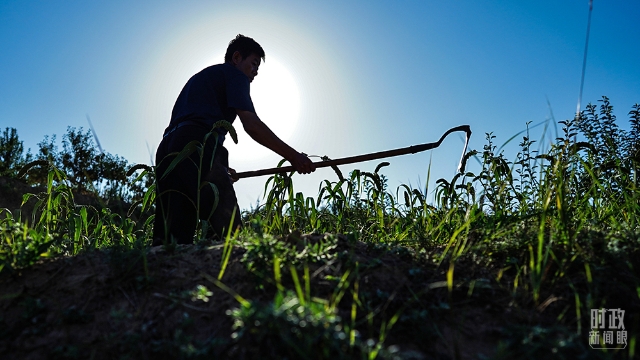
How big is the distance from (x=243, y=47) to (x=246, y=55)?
0.29 ft

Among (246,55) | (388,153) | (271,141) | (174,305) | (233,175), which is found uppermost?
(246,55)

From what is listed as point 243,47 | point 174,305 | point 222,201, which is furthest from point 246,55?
point 174,305

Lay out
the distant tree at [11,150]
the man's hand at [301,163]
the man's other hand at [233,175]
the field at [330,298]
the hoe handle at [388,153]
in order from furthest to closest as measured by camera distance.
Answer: the distant tree at [11,150]
the man's other hand at [233,175]
the hoe handle at [388,153]
the man's hand at [301,163]
the field at [330,298]

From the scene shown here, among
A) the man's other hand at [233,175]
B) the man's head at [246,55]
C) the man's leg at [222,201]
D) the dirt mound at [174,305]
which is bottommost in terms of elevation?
the dirt mound at [174,305]

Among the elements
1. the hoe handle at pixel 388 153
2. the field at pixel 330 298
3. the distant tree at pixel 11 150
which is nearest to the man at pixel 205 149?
the hoe handle at pixel 388 153

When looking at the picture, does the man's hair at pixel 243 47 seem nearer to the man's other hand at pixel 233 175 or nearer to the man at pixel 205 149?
the man at pixel 205 149

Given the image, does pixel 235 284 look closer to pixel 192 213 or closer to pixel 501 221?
pixel 501 221

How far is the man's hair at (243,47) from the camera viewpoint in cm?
416

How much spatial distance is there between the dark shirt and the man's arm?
0.08 m

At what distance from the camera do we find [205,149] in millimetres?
3344

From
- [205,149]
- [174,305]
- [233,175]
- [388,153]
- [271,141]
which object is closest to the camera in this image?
[174,305]

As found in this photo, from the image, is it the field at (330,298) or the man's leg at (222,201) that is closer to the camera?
the field at (330,298)

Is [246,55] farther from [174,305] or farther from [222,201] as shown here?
[174,305]

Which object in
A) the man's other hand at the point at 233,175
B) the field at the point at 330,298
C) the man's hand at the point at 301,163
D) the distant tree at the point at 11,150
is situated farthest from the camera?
the distant tree at the point at 11,150
